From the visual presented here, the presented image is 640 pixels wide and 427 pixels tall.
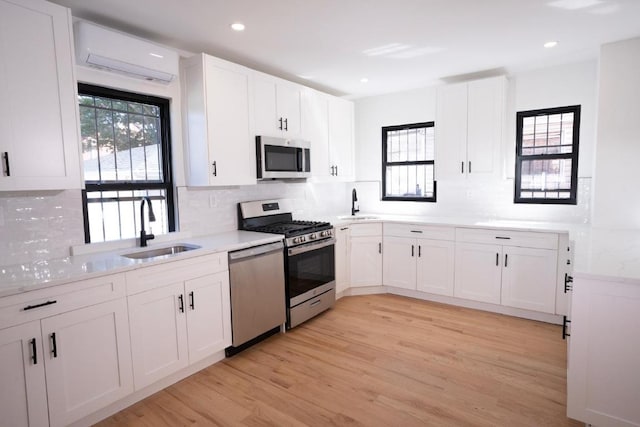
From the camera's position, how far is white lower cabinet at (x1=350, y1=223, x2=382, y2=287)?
13.9 feet

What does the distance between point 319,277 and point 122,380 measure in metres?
1.95

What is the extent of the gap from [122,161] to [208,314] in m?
1.40

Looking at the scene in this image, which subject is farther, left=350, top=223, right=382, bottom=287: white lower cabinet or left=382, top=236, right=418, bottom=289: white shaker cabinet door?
left=350, top=223, right=382, bottom=287: white lower cabinet

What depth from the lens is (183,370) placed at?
256cm

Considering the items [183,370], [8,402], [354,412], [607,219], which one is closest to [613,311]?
[354,412]

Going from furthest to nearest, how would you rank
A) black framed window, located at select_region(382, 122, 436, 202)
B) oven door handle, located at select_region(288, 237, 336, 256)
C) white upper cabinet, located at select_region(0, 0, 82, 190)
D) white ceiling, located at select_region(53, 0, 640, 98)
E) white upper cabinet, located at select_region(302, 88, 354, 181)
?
black framed window, located at select_region(382, 122, 436, 202), white upper cabinet, located at select_region(302, 88, 354, 181), oven door handle, located at select_region(288, 237, 336, 256), white ceiling, located at select_region(53, 0, 640, 98), white upper cabinet, located at select_region(0, 0, 82, 190)

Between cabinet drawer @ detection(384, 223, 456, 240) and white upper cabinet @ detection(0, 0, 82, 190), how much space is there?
10.3 ft

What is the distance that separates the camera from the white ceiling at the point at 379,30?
2350 mm

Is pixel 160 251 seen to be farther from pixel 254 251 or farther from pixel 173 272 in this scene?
pixel 254 251

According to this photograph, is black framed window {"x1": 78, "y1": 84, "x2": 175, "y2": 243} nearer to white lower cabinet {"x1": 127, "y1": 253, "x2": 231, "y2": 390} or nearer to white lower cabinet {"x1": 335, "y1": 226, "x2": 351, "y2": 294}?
white lower cabinet {"x1": 127, "y1": 253, "x2": 231, "y2": 390}

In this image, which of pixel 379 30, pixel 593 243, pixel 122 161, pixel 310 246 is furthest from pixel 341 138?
pixel 593 243

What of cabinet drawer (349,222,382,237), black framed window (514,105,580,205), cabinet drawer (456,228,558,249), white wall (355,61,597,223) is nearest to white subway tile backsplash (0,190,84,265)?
cabinet drawer (349,222,382,237)

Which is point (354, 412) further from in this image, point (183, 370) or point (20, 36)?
point (20, 36)

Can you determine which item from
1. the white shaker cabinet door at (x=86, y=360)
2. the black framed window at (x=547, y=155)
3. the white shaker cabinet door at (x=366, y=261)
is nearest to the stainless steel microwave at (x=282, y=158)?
the white shaker cabinet door at (x=366, y=261)
